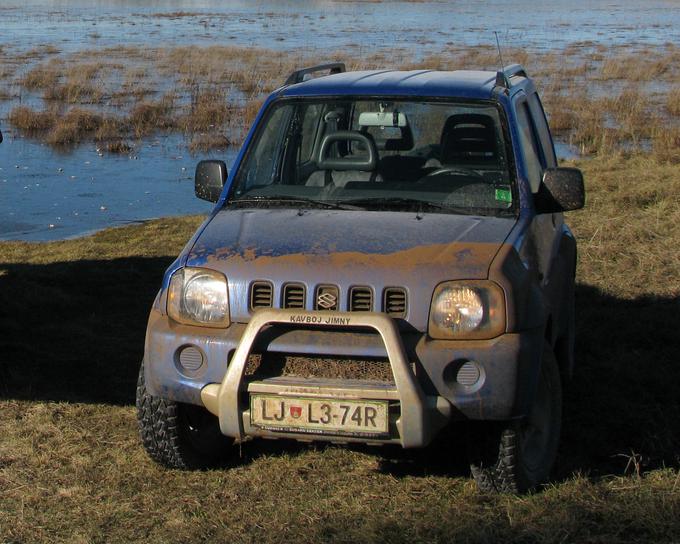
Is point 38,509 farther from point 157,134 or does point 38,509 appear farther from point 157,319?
point 157,134

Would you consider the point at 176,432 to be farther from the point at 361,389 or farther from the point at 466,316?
the point at 466,316

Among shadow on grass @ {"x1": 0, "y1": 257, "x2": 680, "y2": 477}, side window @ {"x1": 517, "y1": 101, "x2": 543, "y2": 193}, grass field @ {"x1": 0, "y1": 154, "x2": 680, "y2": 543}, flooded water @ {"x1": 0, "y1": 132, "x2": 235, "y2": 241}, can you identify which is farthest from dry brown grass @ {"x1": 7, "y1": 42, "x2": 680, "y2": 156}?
side window @ {"x1": 517, "y1": 101, "x2": 543, "y2": 193}

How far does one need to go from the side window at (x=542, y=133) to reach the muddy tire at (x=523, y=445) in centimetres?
169

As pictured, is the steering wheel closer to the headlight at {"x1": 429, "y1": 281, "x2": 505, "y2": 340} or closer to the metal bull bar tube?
the headlight at {"x1": 429, "y1": 281, "x2": 505, "y2": 340}

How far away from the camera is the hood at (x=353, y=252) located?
4316 millimetres

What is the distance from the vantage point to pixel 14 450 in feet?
17.6

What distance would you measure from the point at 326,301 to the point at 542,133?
8.19 ft

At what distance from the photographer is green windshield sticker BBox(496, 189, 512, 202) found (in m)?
5.12

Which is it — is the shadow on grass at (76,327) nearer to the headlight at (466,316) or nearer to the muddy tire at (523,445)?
the muddy tire at (523,445)

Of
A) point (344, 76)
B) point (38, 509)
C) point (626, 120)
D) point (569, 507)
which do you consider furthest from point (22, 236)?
point (626, 120)

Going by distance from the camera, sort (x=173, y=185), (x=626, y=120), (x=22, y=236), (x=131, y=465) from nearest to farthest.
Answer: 1. (x=131, y=465)
2. (x=22, y=236)
3. (x=173, y=185)
4. (x=626, y=120)

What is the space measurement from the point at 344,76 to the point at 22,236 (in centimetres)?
810

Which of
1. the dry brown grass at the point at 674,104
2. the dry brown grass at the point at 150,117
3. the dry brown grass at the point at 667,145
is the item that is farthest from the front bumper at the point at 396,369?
the dry brown grass at the point at 674,104

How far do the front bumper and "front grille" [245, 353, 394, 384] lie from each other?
5cm
